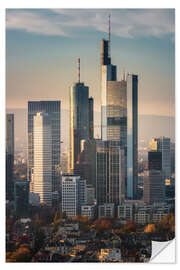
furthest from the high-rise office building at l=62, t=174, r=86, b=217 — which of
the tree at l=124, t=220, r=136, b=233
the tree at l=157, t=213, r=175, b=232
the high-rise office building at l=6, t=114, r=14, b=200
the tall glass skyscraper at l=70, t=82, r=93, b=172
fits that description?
the tree at l=157, t=213, r=175, b=232

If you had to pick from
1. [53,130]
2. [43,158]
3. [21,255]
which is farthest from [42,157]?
[21,255]

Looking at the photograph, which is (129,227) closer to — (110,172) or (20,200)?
(110,172)

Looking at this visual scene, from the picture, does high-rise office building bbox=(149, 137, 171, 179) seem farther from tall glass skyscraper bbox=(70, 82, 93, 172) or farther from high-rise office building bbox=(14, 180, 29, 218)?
high-rise office building bbox=(14, 180, 29, 218)

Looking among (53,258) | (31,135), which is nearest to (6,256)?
(53,258)

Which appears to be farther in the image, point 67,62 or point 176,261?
point 67,62

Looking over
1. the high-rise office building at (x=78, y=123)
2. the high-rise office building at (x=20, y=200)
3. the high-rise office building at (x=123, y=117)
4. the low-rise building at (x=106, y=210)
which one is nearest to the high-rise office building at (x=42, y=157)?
the high-rise office building at (x=20, y=200)
